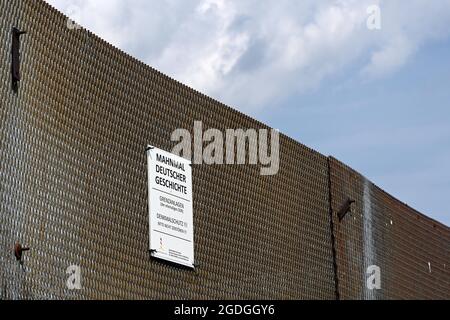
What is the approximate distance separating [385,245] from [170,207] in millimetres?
10072

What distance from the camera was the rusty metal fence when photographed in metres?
17.5

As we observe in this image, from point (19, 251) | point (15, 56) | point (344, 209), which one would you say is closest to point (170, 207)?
point (19, 251)

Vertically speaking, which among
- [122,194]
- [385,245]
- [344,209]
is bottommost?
[122,194]

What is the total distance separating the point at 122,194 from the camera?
20.0 meters

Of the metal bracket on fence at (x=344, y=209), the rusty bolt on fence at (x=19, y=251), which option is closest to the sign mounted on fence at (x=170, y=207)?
the rusty bolt on fence at (x=19, y=251)

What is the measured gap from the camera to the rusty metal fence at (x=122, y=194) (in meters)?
17.5

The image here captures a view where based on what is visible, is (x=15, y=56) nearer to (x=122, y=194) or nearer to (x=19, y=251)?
(x=19, y=251)

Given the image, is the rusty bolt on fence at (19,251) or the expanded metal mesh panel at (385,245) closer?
the rusty bolt on fence at (19,251)

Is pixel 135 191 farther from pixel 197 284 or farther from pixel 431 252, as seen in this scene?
pixel 431 252

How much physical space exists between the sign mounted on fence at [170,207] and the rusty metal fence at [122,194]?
187 millimetres

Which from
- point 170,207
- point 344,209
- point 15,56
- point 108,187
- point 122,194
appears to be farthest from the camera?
point 344,209

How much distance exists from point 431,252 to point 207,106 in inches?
497

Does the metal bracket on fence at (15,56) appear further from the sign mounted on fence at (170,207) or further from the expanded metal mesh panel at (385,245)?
the expanded metal mesh panel at (385,245)
